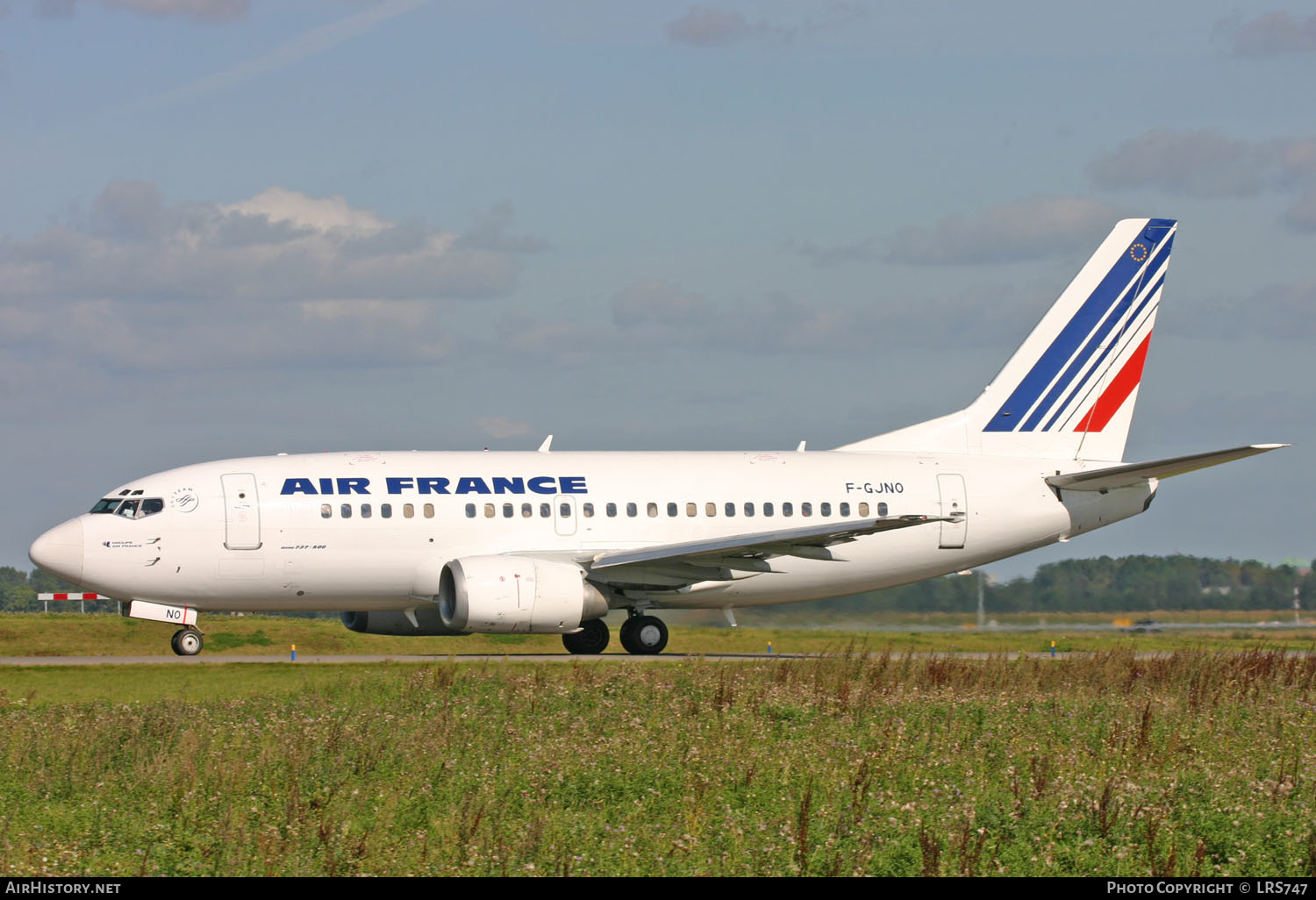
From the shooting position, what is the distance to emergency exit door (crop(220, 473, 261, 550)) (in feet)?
97.0

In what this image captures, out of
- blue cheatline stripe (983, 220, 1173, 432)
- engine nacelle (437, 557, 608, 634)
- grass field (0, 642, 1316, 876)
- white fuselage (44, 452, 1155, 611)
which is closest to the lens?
grass field (0, 642, 1316, 876)

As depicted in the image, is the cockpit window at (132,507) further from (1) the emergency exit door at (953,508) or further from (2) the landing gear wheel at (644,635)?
Result: (1) the emergency exit door at (953,508)

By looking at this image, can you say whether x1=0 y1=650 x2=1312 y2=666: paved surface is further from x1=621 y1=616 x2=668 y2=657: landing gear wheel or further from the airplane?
the airplane

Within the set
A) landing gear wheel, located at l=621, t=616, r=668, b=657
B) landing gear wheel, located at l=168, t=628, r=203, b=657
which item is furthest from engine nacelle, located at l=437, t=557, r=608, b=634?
landing gear wheel, located at l=168, t=628, r=203, b=657

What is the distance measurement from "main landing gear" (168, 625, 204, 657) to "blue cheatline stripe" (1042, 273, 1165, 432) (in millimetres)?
19384

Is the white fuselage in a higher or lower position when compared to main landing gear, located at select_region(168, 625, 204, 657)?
higher

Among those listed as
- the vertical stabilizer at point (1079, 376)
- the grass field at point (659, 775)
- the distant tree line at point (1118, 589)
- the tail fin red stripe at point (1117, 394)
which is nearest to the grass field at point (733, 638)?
the distant tree line at point (1118, 589)

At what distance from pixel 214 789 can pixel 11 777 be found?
230 cm

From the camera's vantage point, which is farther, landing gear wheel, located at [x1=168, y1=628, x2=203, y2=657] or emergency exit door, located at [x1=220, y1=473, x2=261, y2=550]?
landing gear wheel, located at [x1=168, y1=628, x2=203, y2=657]

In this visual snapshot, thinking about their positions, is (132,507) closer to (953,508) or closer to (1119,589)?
(953,508)

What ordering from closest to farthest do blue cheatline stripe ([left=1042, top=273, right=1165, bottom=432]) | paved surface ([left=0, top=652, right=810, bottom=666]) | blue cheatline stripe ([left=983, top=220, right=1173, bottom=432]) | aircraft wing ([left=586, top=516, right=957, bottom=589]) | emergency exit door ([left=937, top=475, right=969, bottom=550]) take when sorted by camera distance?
paved surface ([left=0, top=652, right=810, bottom=666]), aircraft wing ([left=586, top=516, right=957, bottom=589]), emergency exit door ([left=937, top=475, right=969, bottom=550]), blue cheatline stripe ([left=983, top=220, right=1173, bottom=432]), blue cheatline stripe ([left=1042, top=273, right=1165, bottom=432])

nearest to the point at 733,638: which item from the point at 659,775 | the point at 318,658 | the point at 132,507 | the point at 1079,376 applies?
the point at 318,658

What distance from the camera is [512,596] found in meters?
29.1

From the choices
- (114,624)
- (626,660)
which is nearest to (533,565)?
(626,660)
